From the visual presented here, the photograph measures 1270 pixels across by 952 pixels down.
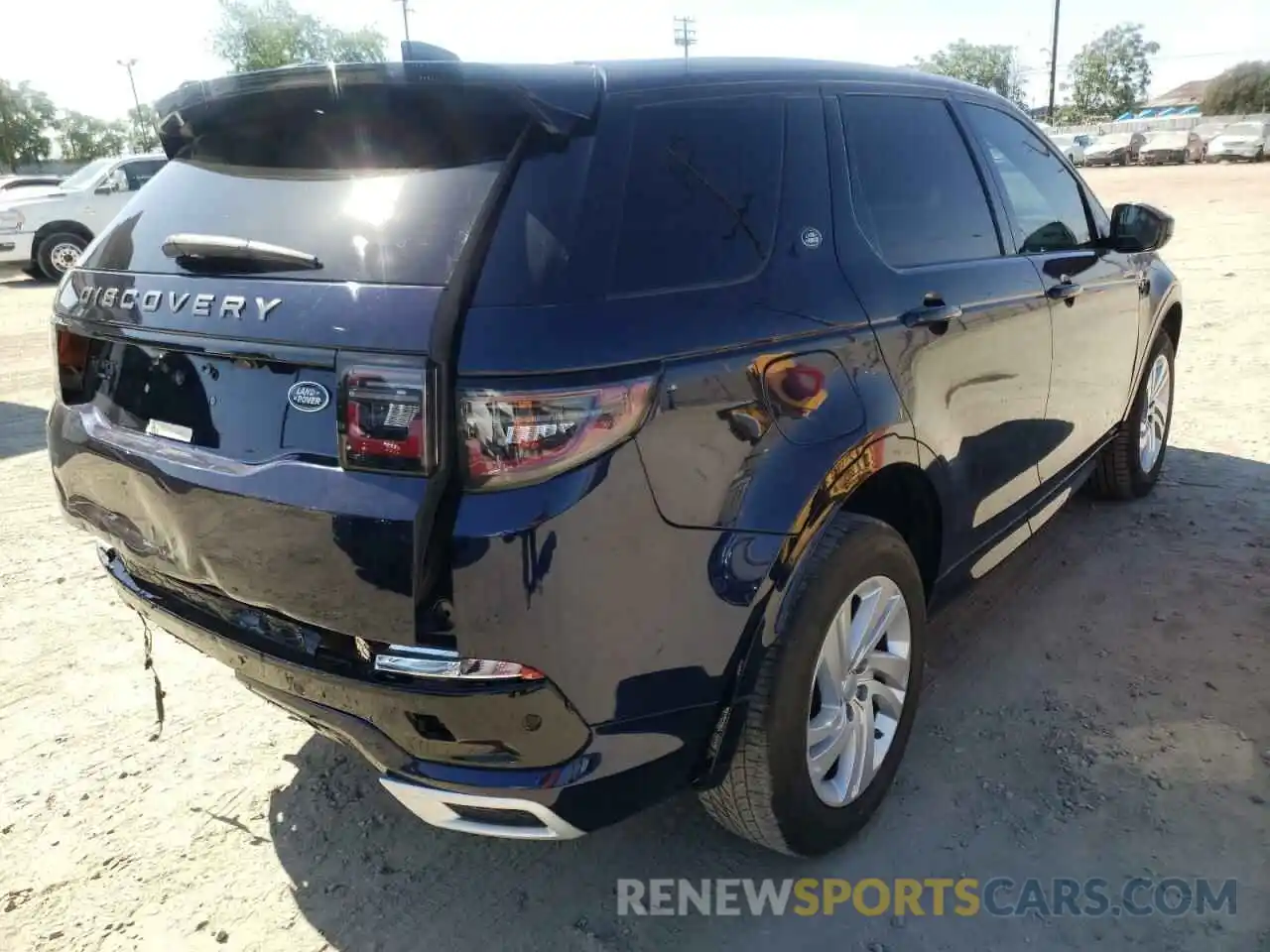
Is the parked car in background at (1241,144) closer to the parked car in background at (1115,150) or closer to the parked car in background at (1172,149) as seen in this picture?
the parked car in background at (1172,149)

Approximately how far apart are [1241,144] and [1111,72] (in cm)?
4371

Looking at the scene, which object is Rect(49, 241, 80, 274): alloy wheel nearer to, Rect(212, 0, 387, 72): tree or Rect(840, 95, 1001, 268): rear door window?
A: Rect(840, 95, 1001, 268): rear door window

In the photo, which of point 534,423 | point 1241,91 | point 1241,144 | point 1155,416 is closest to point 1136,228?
point 1155,416

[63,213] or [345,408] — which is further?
[63,213]

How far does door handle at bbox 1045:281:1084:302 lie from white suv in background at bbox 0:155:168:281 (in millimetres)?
13846

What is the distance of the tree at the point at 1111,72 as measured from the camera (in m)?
75.4

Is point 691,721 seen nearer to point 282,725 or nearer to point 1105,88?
point 282,725

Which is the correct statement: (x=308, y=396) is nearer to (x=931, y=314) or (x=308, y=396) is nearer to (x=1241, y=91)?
(x=931, y=314)

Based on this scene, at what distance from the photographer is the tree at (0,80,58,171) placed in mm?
57969

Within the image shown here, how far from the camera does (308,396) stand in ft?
5.98

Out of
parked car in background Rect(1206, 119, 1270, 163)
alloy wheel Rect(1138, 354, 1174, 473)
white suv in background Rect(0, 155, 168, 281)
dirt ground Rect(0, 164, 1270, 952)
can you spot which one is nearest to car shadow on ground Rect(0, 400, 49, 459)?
dirt ground Rect(0, 164, 1270, 952)

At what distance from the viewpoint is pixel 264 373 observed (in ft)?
6.17

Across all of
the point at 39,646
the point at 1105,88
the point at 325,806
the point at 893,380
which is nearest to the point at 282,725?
the point at 325,806

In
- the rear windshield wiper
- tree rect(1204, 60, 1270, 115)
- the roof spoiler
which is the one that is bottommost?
the rear windshield wiper
